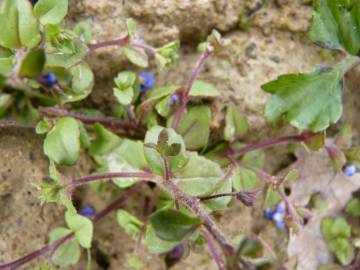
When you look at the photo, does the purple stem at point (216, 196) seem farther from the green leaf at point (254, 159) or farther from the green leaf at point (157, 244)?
the green leaf at point (254, 159)

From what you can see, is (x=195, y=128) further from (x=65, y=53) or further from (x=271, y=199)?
(x=65, y=53)

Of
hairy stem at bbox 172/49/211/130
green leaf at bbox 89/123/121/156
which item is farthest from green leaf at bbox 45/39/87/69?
hairy stem at bbox 172/49/211/130

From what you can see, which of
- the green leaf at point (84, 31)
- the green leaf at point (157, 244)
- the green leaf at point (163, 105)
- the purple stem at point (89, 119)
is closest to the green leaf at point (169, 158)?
the green leaf at point (157, 244)

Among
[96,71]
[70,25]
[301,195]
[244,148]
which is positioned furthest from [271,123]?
[70,25]

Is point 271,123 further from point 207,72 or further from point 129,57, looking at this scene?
point 129,57

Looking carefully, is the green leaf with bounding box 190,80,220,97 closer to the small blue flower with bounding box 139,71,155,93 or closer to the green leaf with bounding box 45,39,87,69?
the small blue flower with bounding box 139,71,155,93

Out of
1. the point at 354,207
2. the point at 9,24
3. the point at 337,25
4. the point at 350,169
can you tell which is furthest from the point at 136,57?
the point at 354,207
